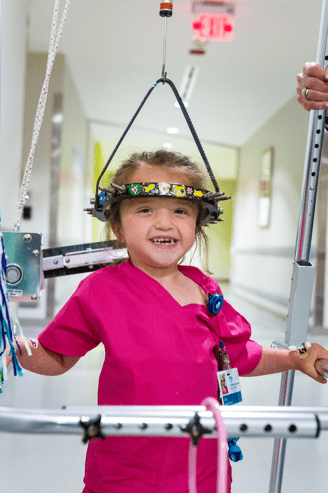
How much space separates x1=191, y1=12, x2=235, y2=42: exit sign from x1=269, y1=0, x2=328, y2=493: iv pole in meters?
2.24

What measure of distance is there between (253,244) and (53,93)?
3.31 m

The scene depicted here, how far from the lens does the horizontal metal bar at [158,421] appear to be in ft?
1.41

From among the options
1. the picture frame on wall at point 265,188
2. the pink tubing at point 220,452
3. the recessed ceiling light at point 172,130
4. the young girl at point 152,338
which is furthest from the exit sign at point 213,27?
the pink tubing at point 220,452

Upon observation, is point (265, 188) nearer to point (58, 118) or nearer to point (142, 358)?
point (58, 118)

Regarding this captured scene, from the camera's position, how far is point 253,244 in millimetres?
5629

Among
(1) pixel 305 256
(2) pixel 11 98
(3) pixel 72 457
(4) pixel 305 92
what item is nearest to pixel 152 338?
(1) pixel 305 256

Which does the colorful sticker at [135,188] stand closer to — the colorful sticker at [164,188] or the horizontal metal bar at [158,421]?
the colorful sticker at [164,188]

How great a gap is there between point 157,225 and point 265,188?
A: 4497 millimetres

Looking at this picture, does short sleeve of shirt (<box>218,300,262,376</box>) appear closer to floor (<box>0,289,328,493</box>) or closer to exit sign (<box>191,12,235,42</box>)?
floor (<box>0,289,328,493</box>)

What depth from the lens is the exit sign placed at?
294 cm

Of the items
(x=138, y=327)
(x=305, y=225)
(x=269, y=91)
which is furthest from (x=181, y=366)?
(x=269, y=91)

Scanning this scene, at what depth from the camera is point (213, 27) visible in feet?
10.0

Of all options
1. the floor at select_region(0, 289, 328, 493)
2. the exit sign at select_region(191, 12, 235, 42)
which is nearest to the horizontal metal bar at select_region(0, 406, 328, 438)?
the floor at select_region(0, 289, 328, 493)

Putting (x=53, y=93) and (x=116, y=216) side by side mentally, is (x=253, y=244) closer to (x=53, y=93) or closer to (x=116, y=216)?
(x=53, y=93)
